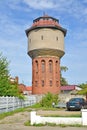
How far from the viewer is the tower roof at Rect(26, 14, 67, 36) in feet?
179

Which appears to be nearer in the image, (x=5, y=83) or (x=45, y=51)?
(x=5, y=83)

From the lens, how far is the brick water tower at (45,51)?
176ft

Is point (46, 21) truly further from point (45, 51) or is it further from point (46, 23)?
point (45, 51)

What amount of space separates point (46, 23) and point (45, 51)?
18.6 feet

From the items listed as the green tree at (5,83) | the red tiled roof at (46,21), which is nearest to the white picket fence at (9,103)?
the green tree at (5,83)

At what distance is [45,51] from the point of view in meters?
53.7

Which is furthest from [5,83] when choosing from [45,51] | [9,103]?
[45,51]

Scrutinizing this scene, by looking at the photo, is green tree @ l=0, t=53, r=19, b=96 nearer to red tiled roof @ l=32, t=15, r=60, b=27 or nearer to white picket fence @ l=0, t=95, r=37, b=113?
white picket fence @ l=0, t=95, r=37, b=113

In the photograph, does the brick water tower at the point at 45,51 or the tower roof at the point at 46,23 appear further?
the tower roof at the point at 46,23

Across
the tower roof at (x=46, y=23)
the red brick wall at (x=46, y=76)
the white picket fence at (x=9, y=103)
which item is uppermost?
the tower roof at (x=46, y=23)

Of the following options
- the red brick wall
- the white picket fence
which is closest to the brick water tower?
the red brick wall

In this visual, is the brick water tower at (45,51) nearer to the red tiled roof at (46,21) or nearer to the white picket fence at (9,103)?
the red tiled roof at (46,21)

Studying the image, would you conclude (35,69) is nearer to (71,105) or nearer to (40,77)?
(40,77)

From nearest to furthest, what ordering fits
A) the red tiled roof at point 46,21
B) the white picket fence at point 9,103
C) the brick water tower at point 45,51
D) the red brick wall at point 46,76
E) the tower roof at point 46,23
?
1. the white picket fence at point 9,103
2. the brick water tower at point 45,51
3. the tower roof at point 46,23
4. the red tiled roof at point 46,21
5. the red brick wall at point 46,76
